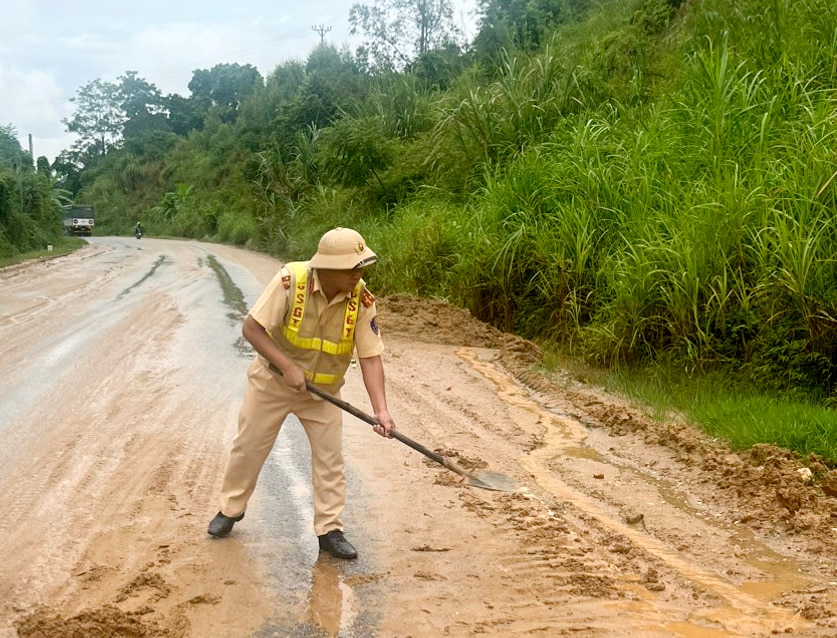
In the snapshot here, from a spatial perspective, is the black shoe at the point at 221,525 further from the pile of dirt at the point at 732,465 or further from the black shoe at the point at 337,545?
the pile of dirt at the point at 732,465

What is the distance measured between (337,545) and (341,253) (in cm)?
132

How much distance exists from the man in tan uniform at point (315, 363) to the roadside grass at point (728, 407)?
283 centimetres

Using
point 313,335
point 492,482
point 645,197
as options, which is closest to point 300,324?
point 313,335

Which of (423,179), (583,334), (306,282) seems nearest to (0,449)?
(306,282)

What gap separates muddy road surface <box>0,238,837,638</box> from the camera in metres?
3.64

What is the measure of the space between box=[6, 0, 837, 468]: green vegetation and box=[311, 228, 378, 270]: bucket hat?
3156 mm

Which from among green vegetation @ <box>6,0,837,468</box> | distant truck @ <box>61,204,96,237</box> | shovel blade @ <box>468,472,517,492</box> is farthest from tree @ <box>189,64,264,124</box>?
shovel blade @ <box>468,472,517,492</box>

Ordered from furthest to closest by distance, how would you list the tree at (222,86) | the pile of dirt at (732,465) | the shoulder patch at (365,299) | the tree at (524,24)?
the tree at (222,86) → the tree at (524,24) → the pile of dirt at (732,465) → the shoulder patch at (365,299)

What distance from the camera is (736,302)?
286 inches

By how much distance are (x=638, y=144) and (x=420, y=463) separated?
5386 mm

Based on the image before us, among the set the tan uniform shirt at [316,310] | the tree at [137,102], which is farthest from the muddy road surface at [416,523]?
the tree at [137,102]

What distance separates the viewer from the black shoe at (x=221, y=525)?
14.6 ft

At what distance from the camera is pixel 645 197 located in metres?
9.12

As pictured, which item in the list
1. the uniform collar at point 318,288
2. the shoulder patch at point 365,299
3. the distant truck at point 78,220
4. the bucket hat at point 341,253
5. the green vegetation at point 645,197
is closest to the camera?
the bucket hat at point 341,253
